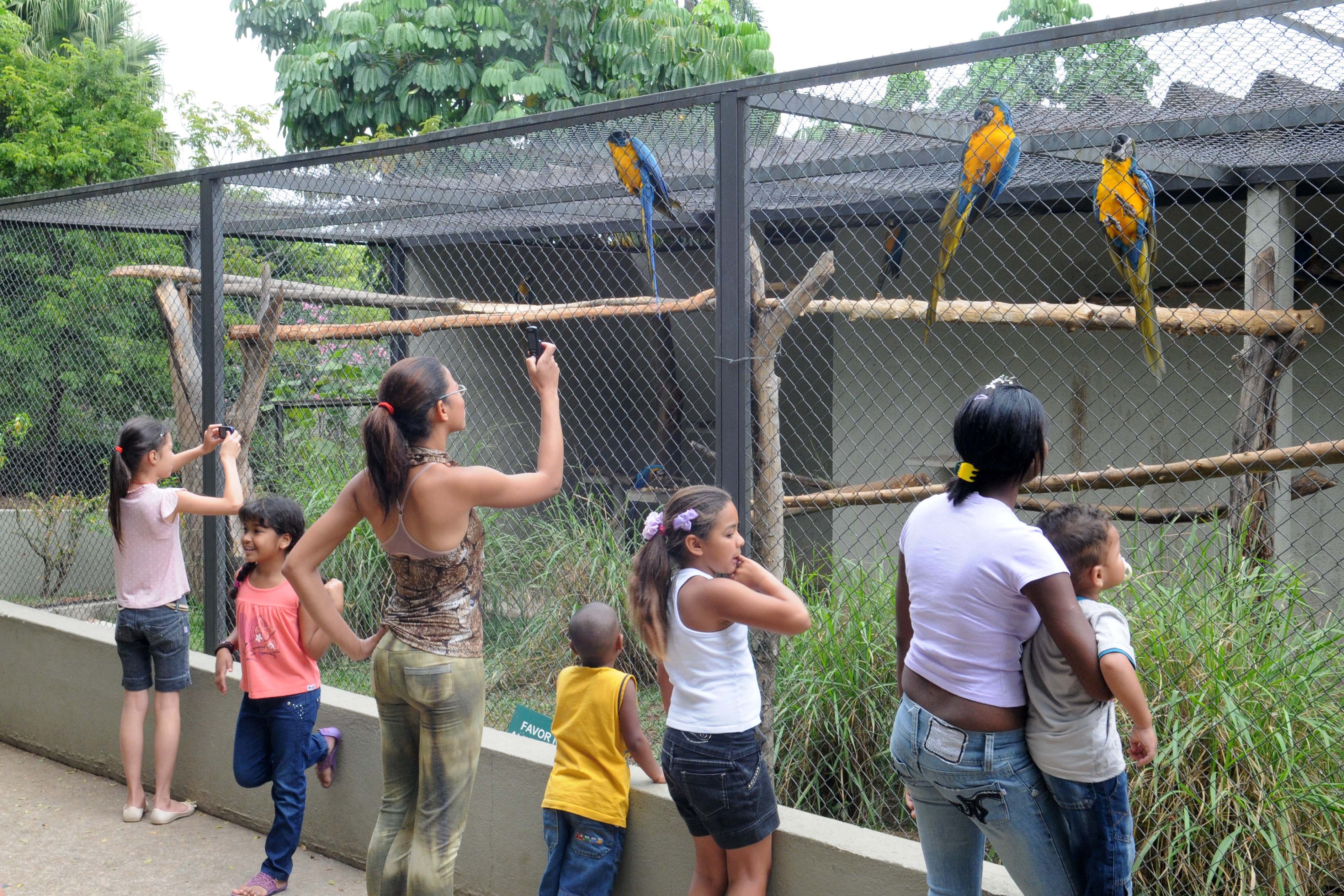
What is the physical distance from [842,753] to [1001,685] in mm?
1335

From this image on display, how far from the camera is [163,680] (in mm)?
3627

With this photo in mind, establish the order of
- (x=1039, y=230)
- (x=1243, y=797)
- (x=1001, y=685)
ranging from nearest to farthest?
(x=1001, y=685) < (x=1243, y=797) < (x=1039, y=230)

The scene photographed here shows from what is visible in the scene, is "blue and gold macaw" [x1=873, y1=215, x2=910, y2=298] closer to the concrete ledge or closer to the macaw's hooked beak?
the macaw's hooked beak

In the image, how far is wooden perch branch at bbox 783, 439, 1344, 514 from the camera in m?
3.13

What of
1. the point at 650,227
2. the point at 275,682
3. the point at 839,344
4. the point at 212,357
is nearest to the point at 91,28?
the point at 839,344

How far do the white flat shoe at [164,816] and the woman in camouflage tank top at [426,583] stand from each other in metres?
1.60

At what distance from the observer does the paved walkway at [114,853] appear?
3.14 meters

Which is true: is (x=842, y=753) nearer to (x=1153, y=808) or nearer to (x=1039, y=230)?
(x=1153, y=808)

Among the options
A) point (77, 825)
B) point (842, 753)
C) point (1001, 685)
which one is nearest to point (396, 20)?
point (77, 825)

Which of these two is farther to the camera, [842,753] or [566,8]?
[566,8]

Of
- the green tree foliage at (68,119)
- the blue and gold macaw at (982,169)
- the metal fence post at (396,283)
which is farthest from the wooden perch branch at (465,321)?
the green tree foliage at (68,119)

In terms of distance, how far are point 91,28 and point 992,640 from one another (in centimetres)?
1581

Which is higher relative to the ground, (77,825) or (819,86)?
(819,86)

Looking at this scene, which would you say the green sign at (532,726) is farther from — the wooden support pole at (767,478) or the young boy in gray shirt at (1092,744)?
the young boy in gray shirt at (1092,744)
